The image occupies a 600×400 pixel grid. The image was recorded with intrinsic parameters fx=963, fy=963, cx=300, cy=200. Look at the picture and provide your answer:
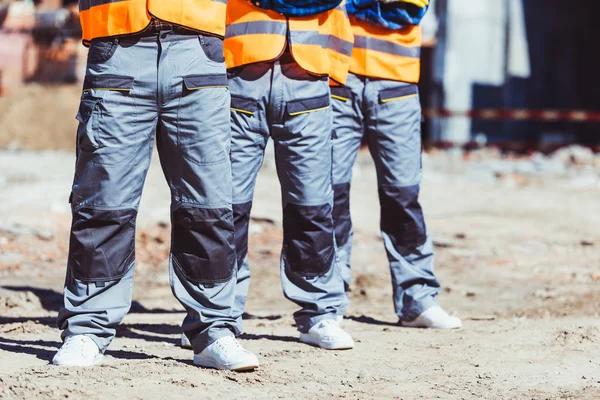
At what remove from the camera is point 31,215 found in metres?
8.56

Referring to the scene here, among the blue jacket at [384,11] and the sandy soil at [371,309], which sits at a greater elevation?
the blue jacket at [384,11]

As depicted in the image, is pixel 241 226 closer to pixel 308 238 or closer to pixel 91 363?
pixel 308 238

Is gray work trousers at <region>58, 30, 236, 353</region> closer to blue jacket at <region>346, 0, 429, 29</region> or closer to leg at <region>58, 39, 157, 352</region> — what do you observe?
leg at <region>58, 39, 157, 352</region>

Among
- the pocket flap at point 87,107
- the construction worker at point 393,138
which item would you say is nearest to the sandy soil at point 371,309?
the construction worker at point 393,138

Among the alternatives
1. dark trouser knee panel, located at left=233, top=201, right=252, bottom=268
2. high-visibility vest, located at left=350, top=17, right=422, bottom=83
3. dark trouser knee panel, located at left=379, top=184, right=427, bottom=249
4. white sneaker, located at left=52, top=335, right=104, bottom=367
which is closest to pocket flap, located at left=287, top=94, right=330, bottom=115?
dark trouser knee panel, located at left=233, top=201, right=252, bottom=268

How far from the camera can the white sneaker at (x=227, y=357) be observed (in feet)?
13.3

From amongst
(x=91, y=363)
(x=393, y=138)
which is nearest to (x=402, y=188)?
(x=393, y=138)

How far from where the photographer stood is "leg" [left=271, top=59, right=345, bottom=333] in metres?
4.73

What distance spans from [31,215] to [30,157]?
5.59 meters

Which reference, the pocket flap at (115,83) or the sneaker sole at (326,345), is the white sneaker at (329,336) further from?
the pocket flap at (115,83)

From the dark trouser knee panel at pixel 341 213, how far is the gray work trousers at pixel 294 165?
1.67 ft

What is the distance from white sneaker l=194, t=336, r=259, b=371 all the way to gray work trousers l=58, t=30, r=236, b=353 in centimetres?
4

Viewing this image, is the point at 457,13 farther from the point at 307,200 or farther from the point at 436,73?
the point at 307,200

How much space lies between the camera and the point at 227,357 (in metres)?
4.06
